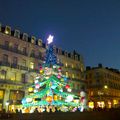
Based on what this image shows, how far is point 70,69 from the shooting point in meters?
58.9

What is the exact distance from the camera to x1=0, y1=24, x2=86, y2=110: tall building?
42.9 metres

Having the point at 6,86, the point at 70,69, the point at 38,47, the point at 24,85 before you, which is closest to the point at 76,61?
the point at 70,69

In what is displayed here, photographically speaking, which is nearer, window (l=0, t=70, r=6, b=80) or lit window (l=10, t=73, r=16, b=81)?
window (l=0, t=70, r=6, b=80)

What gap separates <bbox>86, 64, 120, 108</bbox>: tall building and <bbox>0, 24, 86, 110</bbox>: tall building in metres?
24.4

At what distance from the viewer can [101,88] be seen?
68.9 metres

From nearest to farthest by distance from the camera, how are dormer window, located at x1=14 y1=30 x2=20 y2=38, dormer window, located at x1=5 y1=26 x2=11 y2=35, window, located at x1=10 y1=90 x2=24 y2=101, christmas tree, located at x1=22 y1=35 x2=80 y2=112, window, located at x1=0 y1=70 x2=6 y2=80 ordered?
1. christmas tree, located at x1=22 y1=35 x2=80 y2=112
2. window, located at x1=0 y1=70 x2=6 y2=80
3. window, located at x1=10 y1=90 x2=24 y2=101
4. dormer window, located at x1=5 y1=26 x2=11 y2=35
5. dormer window, located at x1=14 y1=30 x2=20 y2=38

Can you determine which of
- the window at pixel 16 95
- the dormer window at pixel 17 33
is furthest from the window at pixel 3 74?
the dormer window at pixel 17 33

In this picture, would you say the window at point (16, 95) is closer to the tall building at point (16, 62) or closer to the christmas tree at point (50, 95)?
the tall building at point (16, 62)

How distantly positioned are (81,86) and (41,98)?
32.2 m

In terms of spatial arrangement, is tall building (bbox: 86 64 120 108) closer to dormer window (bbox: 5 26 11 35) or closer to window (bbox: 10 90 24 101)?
window (bbox: 10 90 24 101)

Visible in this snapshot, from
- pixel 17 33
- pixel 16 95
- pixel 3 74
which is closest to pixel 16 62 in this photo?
pixel 3 74

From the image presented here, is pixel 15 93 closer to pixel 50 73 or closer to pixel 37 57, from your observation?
pixel 37 57

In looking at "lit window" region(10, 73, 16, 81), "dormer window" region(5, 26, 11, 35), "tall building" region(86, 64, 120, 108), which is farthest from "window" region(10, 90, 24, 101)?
"tall building" region(86, 64, 120, 108)

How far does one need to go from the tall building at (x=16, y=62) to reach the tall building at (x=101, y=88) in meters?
24.4
